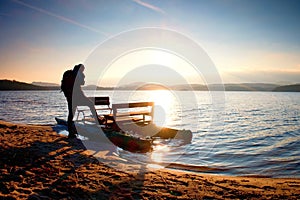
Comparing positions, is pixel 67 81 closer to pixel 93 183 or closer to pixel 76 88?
pixel 76 88

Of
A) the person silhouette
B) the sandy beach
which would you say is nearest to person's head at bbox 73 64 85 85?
the person silhouette

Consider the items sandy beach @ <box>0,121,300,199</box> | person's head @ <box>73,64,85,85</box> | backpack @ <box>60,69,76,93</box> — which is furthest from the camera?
backpack @ <box>60,69,76,93</box>

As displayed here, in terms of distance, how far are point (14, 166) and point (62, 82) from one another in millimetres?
4824

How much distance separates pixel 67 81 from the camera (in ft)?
32.9

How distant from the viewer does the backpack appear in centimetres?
991

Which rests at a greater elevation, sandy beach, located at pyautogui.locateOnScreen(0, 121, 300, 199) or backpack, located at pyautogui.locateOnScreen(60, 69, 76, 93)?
backpack, located at pyautogui.locateOnScreen(60, 69, 76, 93)

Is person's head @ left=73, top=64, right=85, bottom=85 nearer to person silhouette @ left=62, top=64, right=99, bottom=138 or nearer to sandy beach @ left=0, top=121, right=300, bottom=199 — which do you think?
person silhouette @ left=62, top=64, right=99, bottom=138

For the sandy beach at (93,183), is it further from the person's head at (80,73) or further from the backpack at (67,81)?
the person's head at (80,73)

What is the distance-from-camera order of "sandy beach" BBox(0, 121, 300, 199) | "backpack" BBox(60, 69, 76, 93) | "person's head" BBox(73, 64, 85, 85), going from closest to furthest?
1. "sandy beach" BBox(0, 121, 300, 199)
2. "person's head" BBox(73, 64, 85, 85)
3. "backpack" BBox(60, 69, 76, 93)

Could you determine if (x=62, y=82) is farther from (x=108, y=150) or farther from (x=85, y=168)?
(x=85, y=168)

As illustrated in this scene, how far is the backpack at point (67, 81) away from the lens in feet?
32.5

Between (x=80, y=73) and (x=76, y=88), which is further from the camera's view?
(x=76, y=88)

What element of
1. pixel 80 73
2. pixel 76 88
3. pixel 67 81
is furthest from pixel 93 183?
pixel 67 81

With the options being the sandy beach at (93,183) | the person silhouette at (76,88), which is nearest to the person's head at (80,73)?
the person silhouette at (76,88)
